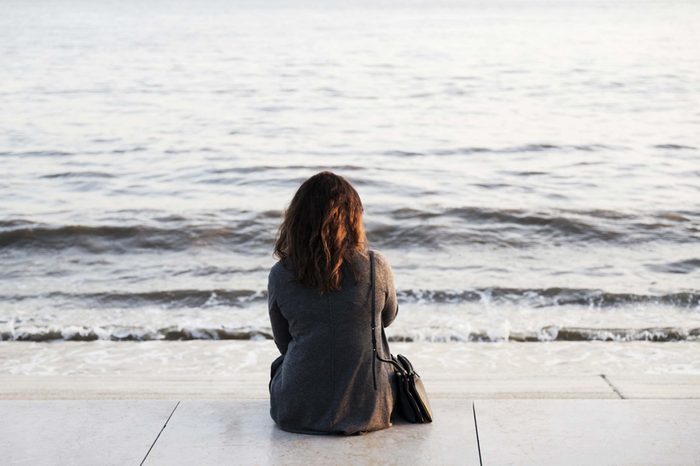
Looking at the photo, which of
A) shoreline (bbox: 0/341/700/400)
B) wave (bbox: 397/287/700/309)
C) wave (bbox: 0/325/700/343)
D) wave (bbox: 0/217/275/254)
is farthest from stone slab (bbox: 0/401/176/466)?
wave (bbox: 0/217/275/254)

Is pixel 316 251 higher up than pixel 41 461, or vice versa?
pixel 316 251

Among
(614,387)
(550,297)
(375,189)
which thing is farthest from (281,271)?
(375,189)

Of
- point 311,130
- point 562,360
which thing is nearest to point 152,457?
point 562,360

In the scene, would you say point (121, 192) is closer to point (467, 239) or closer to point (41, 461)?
point (467, 239)

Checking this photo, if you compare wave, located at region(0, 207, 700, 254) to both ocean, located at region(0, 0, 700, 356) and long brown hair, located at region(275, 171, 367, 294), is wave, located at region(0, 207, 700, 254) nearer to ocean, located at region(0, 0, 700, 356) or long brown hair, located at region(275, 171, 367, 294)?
ocean, located at region(0, 0, 700, 356)

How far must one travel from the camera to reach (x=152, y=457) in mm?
3725

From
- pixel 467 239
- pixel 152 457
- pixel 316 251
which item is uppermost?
pixel 316 251

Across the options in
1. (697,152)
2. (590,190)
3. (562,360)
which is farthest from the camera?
(697,152)

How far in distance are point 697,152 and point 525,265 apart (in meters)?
8.31

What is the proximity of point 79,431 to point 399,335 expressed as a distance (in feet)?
11.7

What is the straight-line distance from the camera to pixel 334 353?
387cm

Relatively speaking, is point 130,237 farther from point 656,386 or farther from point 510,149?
point 510,149

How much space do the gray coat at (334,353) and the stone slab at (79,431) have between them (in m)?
0.62

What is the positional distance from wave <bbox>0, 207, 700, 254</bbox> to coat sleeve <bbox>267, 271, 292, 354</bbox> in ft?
21.9
